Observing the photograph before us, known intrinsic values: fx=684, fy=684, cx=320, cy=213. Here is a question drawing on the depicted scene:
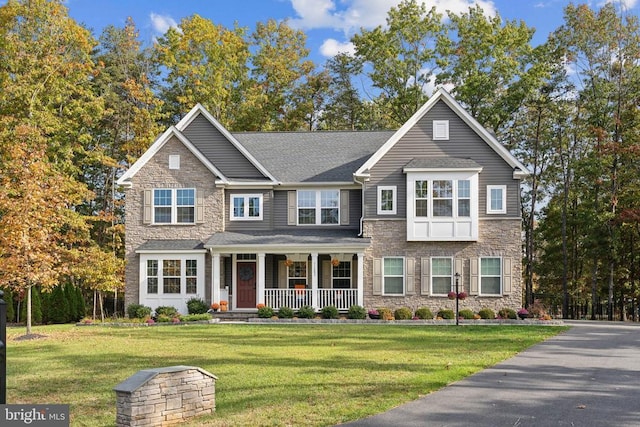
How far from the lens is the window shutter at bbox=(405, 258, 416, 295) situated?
2705 centimetres

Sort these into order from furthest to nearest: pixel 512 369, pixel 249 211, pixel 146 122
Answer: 1. pixel 146 122
2. pixel 249 211
3. pixel 512 369

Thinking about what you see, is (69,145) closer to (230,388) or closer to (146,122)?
(146,122)

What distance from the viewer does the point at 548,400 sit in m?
9.77

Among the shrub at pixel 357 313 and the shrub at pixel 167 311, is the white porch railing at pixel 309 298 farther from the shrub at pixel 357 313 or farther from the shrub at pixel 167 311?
the shrub at pixel 167 311

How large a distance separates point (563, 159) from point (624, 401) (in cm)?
3104

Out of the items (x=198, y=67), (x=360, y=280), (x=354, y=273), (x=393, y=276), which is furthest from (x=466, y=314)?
(x=198, y=67)

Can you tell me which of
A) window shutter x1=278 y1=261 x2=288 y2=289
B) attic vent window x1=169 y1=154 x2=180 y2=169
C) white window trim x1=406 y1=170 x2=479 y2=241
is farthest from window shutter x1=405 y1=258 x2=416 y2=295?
attic vent window x1=169 y1=154 x2=180 y2=169

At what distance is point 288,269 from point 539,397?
19.8m

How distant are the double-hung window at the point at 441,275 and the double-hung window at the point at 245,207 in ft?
25.0

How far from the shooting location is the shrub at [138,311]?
2667 centimetres

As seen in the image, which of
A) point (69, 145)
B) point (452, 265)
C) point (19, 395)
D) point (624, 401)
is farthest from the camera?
point (69, 145)

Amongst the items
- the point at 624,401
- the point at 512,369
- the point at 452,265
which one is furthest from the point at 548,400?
the point at 452,265

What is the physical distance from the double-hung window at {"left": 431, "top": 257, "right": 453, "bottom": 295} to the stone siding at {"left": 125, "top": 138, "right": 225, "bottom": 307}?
29.2 feet
